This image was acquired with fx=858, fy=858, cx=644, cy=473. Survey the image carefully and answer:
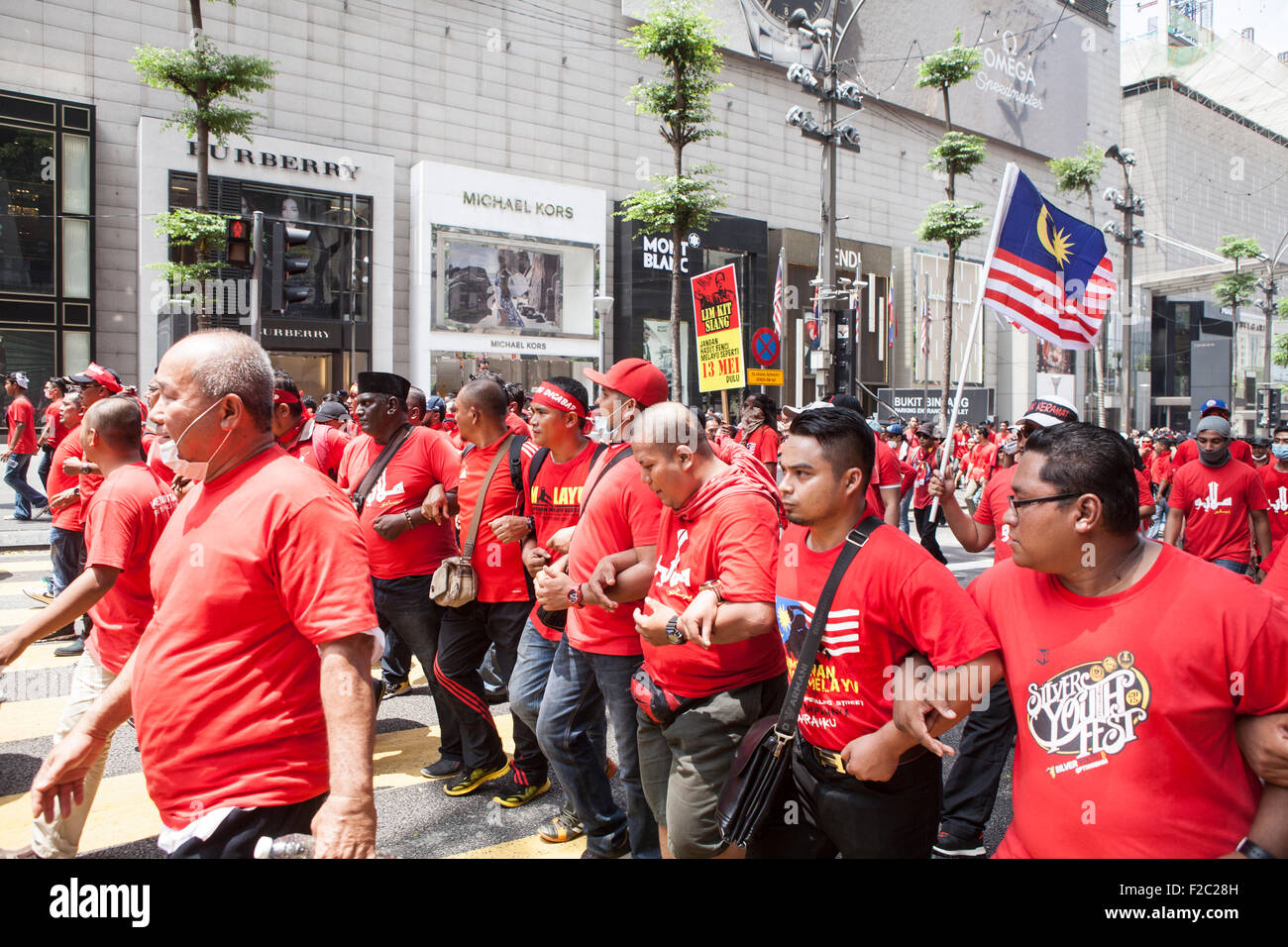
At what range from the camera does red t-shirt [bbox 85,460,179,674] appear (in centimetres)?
336

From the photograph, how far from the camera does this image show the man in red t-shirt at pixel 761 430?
29.9 feet

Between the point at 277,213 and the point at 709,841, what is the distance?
90.2 feet

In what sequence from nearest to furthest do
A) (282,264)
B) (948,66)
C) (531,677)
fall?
(531,677), (282,264), (948,66)

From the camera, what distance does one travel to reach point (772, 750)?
2.50m

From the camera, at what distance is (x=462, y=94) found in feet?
102

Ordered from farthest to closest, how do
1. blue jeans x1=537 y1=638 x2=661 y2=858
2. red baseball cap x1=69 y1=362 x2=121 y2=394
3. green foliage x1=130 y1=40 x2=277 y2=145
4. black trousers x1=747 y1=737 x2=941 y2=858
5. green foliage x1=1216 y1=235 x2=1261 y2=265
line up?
green foliage x1=1216 y1=235 x2=1261 y2=265, green foliage x1=130 y1=40 x2=277 y2=145, red baseball cap x1=69 y1=362 x2=121 y2=394, blue jeans x1=537 y1=638 x2=661 y2=858, black trousers x1=747 y1=737 x2=941 y2=858

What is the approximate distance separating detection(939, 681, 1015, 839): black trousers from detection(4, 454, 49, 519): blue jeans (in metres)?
14.1

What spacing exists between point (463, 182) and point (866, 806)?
29.6 meters

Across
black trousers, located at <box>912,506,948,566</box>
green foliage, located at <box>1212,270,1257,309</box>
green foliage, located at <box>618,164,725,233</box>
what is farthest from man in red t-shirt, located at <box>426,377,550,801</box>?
green foliage, located at <box>1212,270,1257,309</box>

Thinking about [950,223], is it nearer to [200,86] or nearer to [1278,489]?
[200,86]

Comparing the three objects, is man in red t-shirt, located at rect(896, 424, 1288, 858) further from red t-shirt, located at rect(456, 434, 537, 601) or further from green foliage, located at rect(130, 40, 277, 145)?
green foliage, located at rect(130, 40, 277, 145)

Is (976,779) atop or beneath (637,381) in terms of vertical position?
beneath

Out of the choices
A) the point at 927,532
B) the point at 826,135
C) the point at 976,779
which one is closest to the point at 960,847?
the point at 976,779
